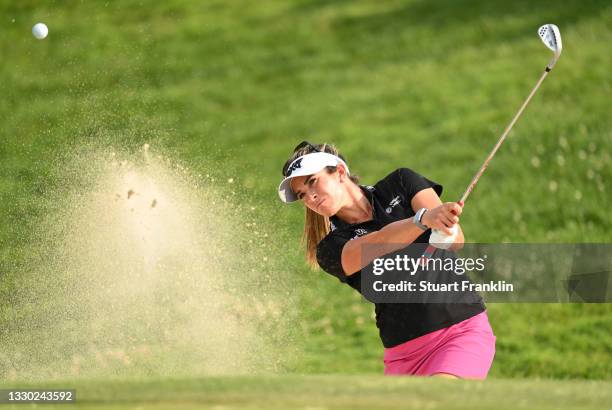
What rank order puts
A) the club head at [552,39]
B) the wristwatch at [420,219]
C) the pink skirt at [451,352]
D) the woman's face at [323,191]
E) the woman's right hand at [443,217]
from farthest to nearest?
1. the club head at [552,39]
2. the woman's face at [323,191]
3. the pink skirt at [451,352]
4. the wristwatch at [420,219]
5. the woman's right hand at [443,217]

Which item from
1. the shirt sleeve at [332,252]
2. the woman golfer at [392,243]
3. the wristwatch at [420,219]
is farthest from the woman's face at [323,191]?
the wristwatch at [420,219]

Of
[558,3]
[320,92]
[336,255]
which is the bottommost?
[336,255]

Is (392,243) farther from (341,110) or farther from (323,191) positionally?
(341,110)

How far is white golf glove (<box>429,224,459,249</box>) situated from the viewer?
4414 millimetres

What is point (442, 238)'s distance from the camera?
444cm

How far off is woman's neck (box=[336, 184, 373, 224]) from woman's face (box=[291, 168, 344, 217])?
0.17 ft

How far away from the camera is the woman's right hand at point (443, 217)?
4.26 m

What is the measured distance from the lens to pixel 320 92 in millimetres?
13641

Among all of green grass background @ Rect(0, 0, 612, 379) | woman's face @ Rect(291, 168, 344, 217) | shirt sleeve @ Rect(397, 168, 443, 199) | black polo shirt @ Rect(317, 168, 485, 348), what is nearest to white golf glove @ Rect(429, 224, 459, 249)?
black polo shirt @ Rect(317, 168, 485, 348)

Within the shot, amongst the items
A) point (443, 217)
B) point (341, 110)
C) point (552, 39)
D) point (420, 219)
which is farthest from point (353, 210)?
point (341, 110)

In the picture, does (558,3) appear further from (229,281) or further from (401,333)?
(401,333)

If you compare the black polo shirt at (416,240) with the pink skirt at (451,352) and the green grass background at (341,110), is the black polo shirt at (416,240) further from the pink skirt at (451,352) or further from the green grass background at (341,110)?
the green grass background at (341,110)

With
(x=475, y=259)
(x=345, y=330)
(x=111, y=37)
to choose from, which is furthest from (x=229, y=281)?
(x=111, y=37)

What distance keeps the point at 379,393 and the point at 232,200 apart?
6346mm
